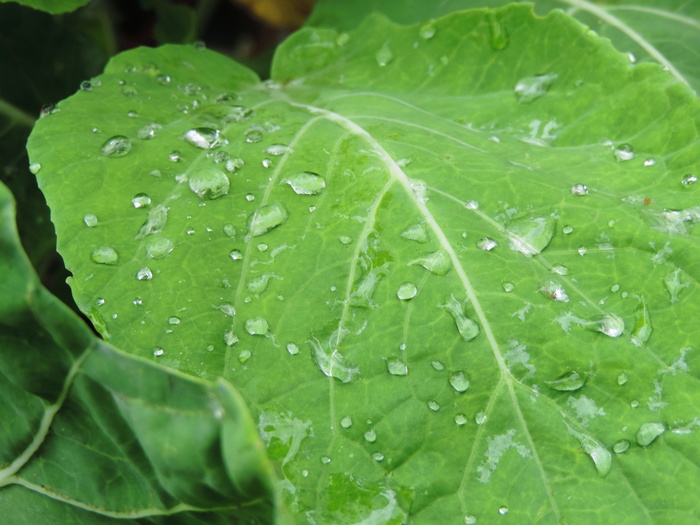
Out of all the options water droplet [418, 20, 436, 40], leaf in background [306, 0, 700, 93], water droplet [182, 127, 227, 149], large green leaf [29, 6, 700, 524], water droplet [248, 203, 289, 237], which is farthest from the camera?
leaf in background [306, 0, 700, 93]

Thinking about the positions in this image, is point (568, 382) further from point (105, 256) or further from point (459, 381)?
point (105, 256)

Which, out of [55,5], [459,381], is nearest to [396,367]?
[459,381]

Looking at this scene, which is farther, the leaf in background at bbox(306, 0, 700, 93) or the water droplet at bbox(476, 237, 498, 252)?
the leaf in background at bbox(306, 0, 700, 93)

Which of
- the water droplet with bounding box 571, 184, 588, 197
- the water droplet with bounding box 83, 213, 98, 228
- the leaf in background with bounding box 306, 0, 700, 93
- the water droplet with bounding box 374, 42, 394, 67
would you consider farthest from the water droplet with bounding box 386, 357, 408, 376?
the leaf in background with bounding box 306, 0, 700, 93

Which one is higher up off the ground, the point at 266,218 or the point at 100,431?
the point at 266,218

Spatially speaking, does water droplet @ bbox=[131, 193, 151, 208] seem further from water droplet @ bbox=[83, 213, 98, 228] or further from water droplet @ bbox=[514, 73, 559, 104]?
water droplet @ bbox=[514, 73, 559, 104]

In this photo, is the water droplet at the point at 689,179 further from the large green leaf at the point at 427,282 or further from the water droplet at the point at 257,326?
the water droplet at the point at 257,326

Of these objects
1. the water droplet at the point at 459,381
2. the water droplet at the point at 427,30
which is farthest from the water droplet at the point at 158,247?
the water droplet at the point at 427,30
